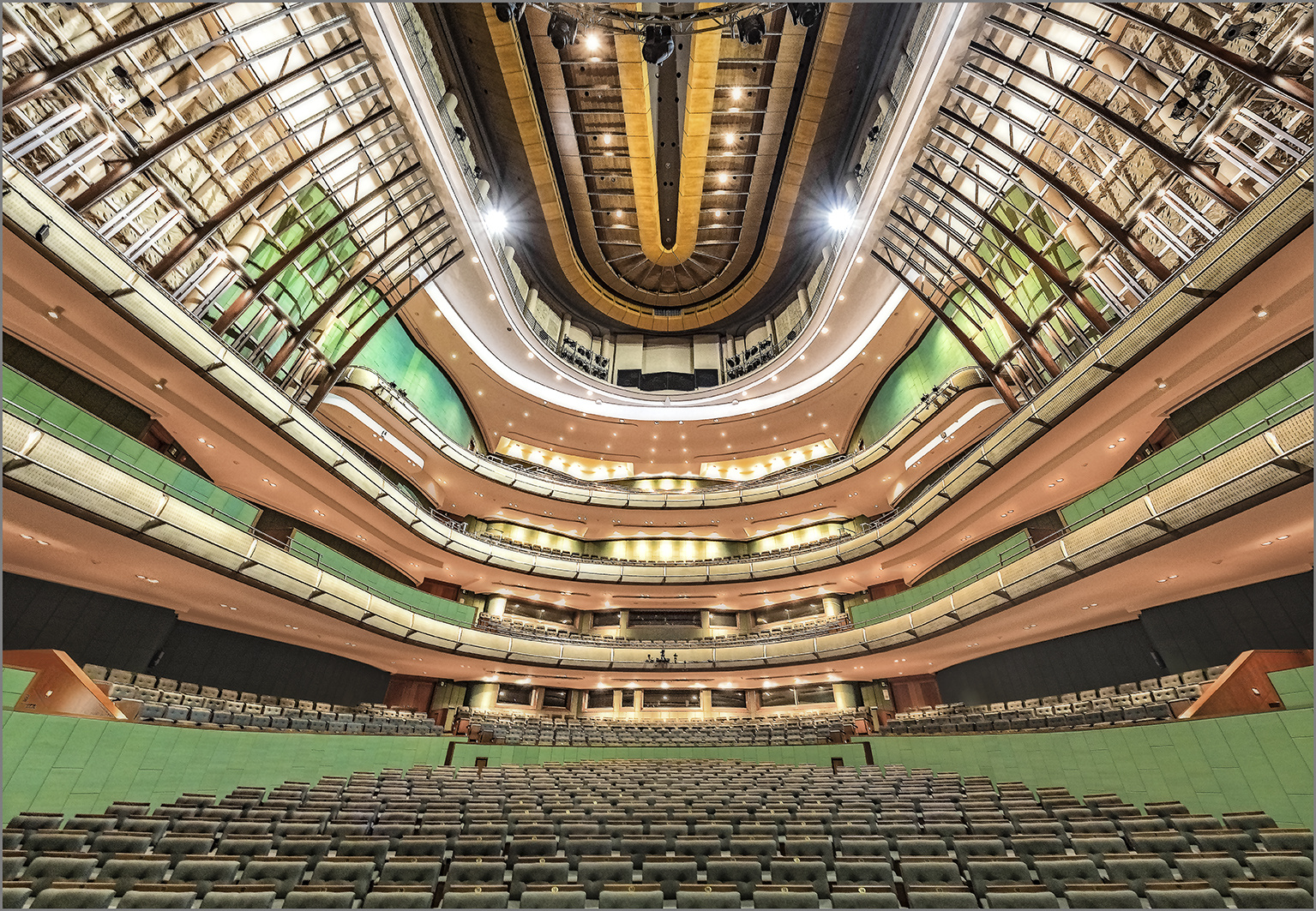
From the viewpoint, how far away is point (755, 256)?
2550cm

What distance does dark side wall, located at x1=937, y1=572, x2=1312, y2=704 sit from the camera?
10555 millimetres

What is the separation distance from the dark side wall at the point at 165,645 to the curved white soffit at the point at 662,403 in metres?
12.7

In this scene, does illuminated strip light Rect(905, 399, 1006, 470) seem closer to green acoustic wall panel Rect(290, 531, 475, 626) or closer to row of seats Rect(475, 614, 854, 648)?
row of seats Rect(475, 614, 854, 648)

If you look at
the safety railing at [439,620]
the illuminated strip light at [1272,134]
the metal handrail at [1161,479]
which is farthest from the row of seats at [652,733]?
the illuminated strip light at [1272,134]

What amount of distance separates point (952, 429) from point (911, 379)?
127 inches

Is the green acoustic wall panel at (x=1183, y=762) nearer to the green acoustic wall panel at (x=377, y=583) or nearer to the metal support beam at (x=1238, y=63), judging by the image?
the metal support beam at (x=1238, y=63)

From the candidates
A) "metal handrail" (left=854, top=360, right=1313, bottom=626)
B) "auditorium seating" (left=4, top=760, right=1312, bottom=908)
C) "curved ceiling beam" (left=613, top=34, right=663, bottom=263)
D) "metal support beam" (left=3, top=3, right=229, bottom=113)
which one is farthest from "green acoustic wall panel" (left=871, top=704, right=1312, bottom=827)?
"metal support beam" (left=3, top=3, right=229, bottom=113)

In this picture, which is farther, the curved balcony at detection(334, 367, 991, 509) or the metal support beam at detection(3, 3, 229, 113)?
the curved balcony at detection(334, 367, 991, 509)

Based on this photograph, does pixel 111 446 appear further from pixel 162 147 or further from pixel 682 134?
pixel 682 134

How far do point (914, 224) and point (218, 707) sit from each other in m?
22.5

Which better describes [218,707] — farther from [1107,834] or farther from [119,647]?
[1107,834]

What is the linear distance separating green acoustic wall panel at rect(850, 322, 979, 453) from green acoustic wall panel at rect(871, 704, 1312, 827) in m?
11.0

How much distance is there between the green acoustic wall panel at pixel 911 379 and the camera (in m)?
19.1

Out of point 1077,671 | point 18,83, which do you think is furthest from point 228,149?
point 1077,671
